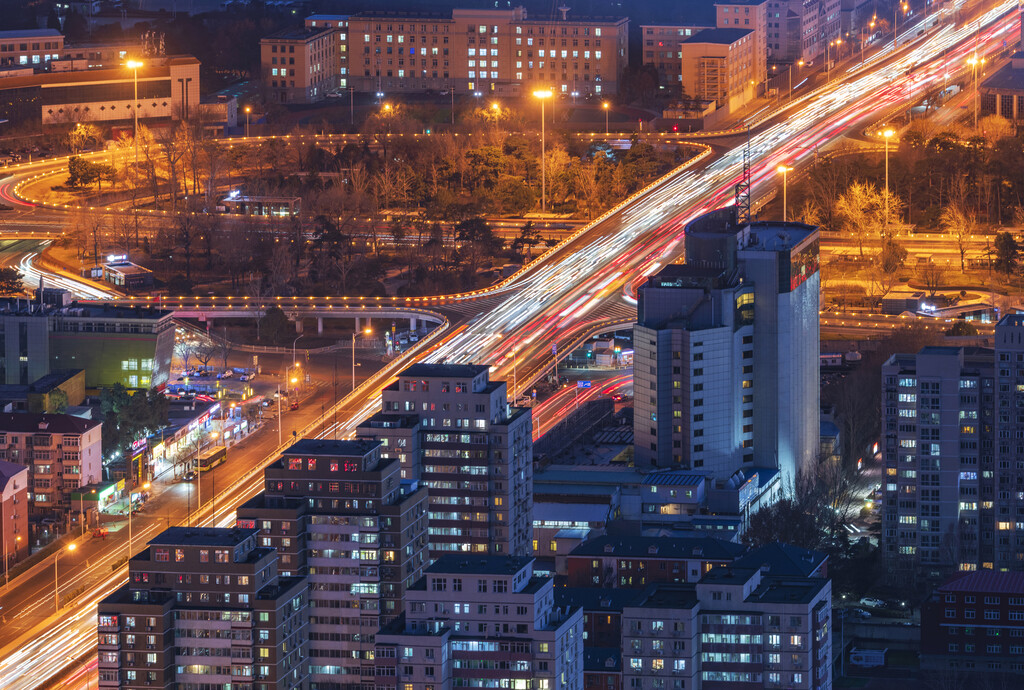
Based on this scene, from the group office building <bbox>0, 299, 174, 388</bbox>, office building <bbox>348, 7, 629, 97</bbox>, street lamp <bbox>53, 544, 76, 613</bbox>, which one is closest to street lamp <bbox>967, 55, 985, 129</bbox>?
office building <bbox>348, 7, 629, 97</bbox>

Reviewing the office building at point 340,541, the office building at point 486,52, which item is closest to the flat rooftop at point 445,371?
the office building at point 340,541

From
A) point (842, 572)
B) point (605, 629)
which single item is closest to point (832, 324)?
point (842, 572)

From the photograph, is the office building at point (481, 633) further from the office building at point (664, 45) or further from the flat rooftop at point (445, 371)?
the office building at point (664, 45)

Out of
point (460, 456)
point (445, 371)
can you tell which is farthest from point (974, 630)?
point (445, 371)

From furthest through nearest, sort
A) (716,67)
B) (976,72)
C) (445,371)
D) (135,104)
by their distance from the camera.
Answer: (716,67) → (135,104) → (976,72) → (445,371)

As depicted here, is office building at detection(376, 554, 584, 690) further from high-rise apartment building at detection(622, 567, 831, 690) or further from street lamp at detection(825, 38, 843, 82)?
street lamp at detection(825, 38, 843, 82)

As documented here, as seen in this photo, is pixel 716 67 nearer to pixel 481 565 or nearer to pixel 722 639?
pixel 722 639

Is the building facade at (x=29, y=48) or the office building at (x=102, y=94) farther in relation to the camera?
the building facade at (x=29, y=48)
